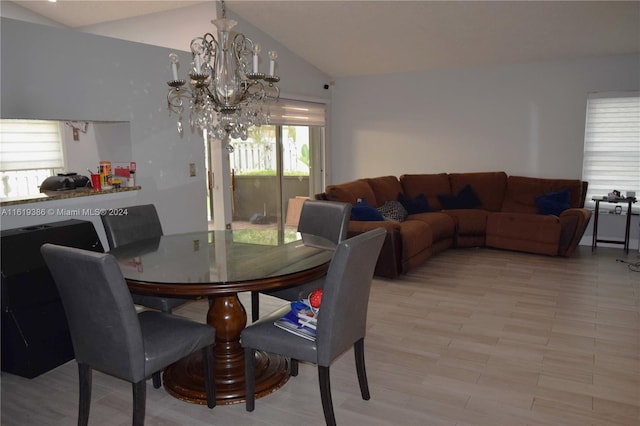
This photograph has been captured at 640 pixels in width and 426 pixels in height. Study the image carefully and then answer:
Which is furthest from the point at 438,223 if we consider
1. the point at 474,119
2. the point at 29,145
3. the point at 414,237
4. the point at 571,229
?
the point at 29,145

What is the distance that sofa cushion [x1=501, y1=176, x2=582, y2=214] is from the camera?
19.6 ft

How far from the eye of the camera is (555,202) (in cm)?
587

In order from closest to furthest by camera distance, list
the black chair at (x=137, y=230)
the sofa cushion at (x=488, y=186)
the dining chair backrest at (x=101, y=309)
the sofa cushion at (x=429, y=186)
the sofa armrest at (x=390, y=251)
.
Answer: the dining chair backrest at (x=101, y=309) → the black chair at (x=137, y=230) → the sofa armrest at (x=390, y=251) → the sofa cushion at (x=488, y=186) → the sofa cushion at (x=429, y=186)

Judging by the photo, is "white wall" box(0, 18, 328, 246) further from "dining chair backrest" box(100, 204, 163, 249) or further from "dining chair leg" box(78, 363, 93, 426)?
"dining chair leg" box(78, 363, 93, 426)

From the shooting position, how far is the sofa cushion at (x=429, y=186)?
21.6 feet

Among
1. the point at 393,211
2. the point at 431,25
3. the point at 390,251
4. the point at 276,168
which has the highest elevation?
the point at 431,25

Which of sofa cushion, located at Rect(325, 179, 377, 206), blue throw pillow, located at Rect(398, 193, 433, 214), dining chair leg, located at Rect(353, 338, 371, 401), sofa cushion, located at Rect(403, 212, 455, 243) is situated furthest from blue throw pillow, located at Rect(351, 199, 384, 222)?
dining chair leg, located at Rect(353, 338, 371, 401)

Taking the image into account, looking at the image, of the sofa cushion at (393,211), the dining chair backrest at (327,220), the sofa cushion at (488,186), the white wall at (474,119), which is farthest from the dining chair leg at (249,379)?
the white wall at (474,119)

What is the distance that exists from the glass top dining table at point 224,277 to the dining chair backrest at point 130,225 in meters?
0.16

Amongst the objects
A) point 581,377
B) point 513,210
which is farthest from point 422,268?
point 581,377

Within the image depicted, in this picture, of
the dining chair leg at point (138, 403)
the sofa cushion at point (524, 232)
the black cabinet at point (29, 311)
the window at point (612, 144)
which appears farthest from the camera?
the window at point (612, 144)

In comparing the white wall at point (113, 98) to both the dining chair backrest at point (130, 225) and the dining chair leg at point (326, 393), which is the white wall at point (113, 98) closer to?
the dining chair backrest at point (130, 225)

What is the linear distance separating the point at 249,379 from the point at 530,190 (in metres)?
4.93

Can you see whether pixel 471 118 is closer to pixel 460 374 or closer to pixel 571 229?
pixel 571 229
